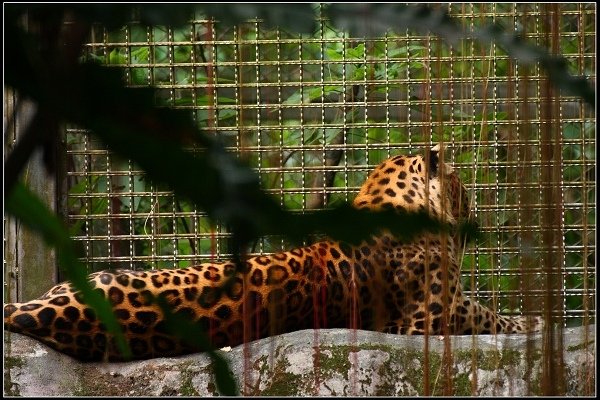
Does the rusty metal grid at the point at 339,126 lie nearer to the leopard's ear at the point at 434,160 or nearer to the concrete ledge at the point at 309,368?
the leopard's ear at the point at 434,160

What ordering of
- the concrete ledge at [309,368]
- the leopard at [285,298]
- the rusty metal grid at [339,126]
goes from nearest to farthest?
the concrete ledge at [309,368] < the leopard at [285,298] < the rusty metal grid at [339,126]

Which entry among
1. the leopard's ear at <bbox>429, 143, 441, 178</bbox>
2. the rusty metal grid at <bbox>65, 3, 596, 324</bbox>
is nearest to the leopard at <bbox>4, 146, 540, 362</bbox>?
the leopard's ear at <bbox>429, 143, 441, 178</bbox>

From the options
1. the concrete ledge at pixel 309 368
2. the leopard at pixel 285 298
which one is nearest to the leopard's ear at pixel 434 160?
the leopard at pixel 285 298

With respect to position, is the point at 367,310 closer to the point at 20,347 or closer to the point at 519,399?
the point at 20,347

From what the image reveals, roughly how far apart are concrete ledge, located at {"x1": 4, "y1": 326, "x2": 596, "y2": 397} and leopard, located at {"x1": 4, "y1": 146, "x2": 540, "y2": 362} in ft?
0.24

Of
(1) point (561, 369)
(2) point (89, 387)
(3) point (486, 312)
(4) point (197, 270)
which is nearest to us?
(1) point (561, 369)

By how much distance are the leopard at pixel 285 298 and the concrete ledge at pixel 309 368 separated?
7 centimetres

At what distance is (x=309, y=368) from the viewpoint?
260cm

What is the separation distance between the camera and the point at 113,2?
0.36 m

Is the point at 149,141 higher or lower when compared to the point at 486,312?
higher

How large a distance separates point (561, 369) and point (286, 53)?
3.07 metres

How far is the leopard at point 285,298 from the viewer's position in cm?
287

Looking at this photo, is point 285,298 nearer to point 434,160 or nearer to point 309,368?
point 309,368

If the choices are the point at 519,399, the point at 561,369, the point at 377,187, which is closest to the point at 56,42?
the point at 519,399
